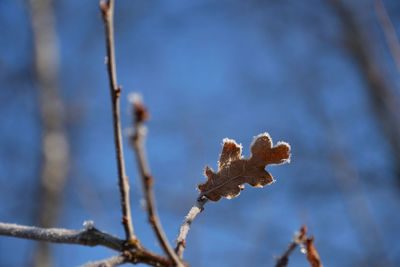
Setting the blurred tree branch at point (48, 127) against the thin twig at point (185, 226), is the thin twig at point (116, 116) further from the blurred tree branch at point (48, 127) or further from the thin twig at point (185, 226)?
the blurred tree branch at point (48, 127)

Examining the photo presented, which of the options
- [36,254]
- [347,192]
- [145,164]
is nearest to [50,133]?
[36,254]

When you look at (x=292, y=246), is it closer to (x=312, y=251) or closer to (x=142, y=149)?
(x=312, y=251)

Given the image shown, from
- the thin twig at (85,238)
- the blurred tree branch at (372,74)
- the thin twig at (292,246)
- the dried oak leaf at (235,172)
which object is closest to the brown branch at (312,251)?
the thin twig at (292,246)

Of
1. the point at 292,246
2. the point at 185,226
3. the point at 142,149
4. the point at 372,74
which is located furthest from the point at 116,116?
the point at 372,74

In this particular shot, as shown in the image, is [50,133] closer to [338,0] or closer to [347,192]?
[347,192]

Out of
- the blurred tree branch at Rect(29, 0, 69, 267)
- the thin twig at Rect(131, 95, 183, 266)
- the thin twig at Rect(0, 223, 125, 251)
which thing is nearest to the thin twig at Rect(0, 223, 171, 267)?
the thin twig at Rect(0, 223, 125, 251)
